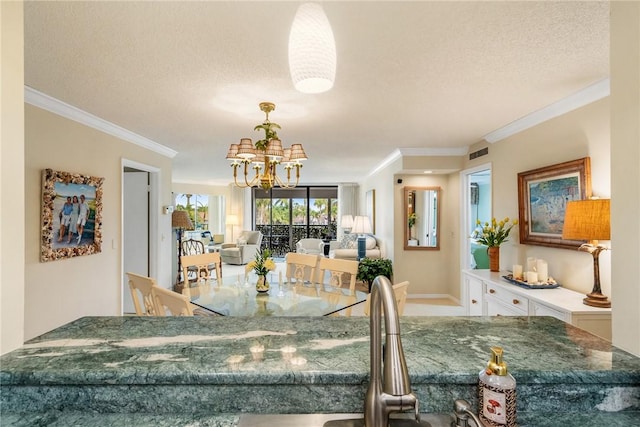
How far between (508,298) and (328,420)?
104 inches

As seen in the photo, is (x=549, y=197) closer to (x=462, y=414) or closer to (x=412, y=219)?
(x=412, y=219)

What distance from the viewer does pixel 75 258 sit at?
10.2 feet

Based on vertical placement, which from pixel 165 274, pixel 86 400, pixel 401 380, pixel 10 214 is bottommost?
pixel 165 274

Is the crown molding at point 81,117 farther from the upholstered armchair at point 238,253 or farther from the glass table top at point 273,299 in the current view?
the upholstered armchair at point 238,253

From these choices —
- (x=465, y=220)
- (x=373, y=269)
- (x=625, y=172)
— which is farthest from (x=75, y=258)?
(x=465, y=220)

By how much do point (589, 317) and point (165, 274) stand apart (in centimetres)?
492

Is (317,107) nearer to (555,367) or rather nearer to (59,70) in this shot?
(59,70)

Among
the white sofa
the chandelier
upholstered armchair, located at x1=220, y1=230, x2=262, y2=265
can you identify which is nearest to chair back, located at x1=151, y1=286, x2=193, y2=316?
the chandelier

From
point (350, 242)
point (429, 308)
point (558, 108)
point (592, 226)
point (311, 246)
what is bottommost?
point (429, 308)

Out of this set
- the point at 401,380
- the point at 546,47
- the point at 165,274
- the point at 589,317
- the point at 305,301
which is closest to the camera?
the point at 401,380

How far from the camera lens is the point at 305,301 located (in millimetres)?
2619

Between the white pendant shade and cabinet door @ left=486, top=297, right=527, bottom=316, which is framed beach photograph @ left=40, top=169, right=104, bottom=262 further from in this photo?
cabinet door @ left=486, top=297, right=527, bottom=316

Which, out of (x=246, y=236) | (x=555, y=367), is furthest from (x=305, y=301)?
(x=246, y=236)

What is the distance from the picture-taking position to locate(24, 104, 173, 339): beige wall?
264 centimetres
